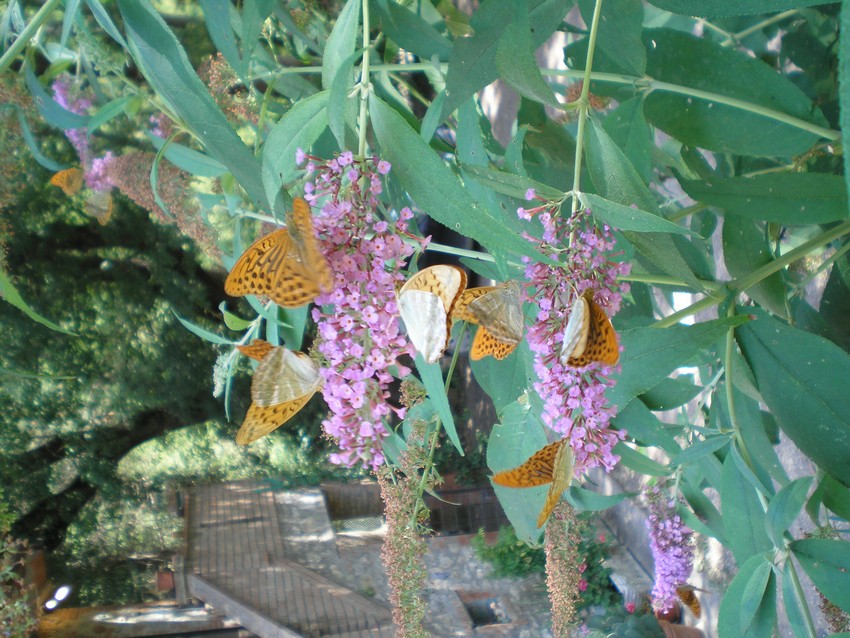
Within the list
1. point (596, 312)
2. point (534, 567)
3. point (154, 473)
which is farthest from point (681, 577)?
point (154, 473)

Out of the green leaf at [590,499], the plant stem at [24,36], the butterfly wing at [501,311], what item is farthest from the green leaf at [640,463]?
the plant stem at [24,36]

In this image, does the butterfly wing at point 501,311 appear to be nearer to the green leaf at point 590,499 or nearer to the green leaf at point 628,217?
the green leaf at point 628,217

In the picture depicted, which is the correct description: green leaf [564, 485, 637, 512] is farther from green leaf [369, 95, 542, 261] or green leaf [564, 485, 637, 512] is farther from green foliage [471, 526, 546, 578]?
green foliage [471, 526, 546, 578]

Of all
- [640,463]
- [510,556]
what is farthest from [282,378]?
[510,556]

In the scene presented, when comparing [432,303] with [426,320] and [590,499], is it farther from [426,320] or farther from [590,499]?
[590,499]

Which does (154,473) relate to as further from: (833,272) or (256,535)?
(833,272)

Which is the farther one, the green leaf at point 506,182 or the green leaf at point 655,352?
the green leaf at point 655,352
